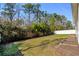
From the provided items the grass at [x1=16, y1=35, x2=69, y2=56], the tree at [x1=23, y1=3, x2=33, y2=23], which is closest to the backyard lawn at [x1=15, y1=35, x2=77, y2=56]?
the grass at [x1=16, y1=35, x2=69, y2=56]

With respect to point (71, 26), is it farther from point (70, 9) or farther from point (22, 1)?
point (22, 1)

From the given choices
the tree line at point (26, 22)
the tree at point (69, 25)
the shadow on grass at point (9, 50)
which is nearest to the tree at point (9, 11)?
the tree line at point (26, 22)

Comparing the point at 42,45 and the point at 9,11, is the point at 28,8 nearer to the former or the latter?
the point at 9,11

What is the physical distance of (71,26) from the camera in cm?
201

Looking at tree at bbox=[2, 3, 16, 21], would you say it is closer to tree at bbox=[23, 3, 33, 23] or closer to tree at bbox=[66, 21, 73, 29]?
tree at bbox=[23, 3, 33, 23]

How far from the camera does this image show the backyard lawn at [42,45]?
1998 mm

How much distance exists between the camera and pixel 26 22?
2.02 meters

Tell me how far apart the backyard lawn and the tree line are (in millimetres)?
41

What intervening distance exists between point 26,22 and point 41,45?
0.22 meters

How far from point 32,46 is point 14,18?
270mm

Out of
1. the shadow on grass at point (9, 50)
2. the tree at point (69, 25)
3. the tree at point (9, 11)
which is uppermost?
the tree at point (9, 11)

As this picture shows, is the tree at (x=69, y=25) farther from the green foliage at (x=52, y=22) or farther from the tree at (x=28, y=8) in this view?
the tree at (x=28, y=8)

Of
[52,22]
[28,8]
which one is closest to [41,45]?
[52,22]

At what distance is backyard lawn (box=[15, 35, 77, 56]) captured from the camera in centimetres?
200
